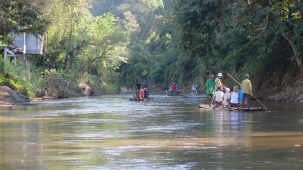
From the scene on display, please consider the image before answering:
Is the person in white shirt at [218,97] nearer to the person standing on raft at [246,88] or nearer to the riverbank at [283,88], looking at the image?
the person standing on raft at [246,88]

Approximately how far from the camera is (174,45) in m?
78.6

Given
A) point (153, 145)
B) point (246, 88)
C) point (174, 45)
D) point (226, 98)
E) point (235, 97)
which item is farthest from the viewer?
point (174, 45)

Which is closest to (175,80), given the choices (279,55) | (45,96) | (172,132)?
(45,96)

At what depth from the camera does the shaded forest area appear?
Answer: 3825 centimetres

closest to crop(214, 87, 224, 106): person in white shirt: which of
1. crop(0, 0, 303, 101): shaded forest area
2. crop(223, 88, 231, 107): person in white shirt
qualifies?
crop(223, 88, 231, 107): person in white shirt

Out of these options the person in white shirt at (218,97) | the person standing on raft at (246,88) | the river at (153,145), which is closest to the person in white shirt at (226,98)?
the person in white shirt at (218,97)

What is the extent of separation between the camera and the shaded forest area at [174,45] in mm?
38250

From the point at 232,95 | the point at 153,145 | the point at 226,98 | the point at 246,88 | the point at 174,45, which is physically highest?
the point at 174,45

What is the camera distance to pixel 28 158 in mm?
12328

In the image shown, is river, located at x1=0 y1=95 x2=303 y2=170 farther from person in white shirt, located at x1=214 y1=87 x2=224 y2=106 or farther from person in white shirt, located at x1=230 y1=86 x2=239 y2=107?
person in white shirt, located at x1=214 y1=87 x2=224 y2=106

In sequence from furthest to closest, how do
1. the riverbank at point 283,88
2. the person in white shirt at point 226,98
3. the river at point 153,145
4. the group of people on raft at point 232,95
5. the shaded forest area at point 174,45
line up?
1. the riverbank at point 283,88
2. the shaded forest area at point 174,45
3. the person in white shirt at point 226,98
4. the group of people on raft at point 232,95
5. the river at point 153,145

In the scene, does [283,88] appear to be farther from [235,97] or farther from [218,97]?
[235,97]

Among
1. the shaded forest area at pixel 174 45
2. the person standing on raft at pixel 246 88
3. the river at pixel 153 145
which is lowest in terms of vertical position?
the river at pixel 153 145

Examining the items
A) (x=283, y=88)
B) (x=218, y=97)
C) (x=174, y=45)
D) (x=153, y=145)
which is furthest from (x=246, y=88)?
(x=174, y=45)
